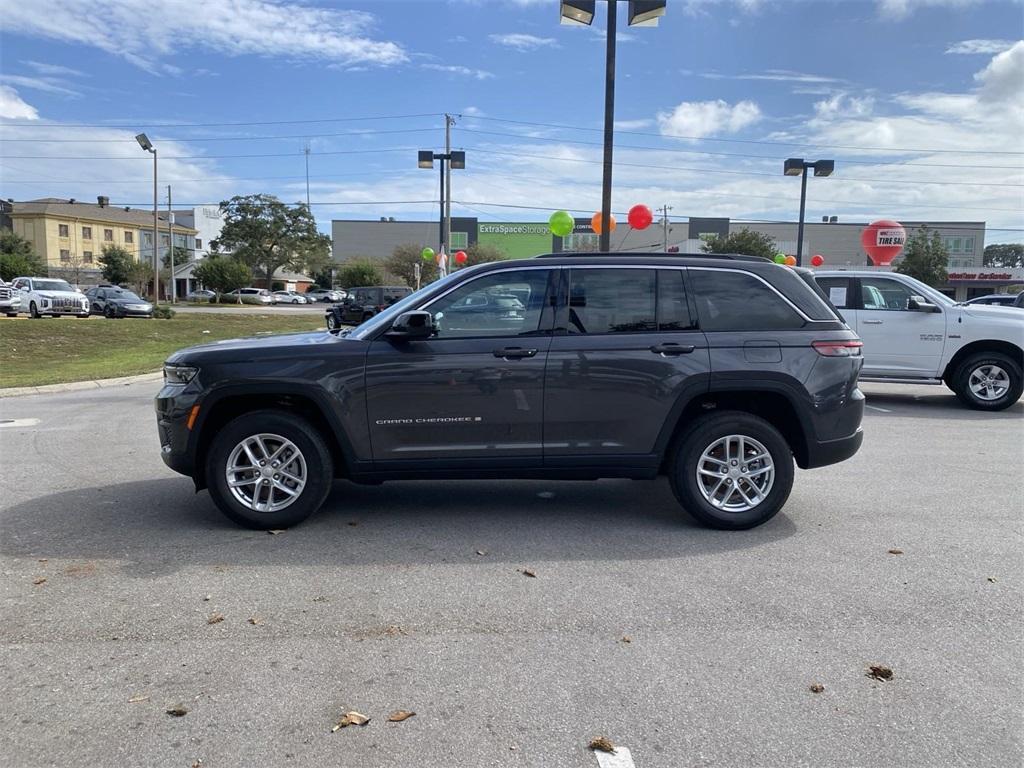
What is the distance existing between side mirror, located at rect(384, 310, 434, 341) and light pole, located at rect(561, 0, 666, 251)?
7.72 metres

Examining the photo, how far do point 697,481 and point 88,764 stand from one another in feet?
12.6

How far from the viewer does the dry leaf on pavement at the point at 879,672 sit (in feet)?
10.9

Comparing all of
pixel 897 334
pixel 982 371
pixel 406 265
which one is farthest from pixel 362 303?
pixel 406 265

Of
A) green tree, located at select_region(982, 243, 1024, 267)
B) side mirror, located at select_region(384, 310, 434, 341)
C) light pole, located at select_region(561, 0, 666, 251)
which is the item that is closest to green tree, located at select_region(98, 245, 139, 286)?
light pole, located at select_region(561, 0, 666, 251)

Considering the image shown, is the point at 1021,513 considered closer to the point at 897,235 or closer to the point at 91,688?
the point at 91,688

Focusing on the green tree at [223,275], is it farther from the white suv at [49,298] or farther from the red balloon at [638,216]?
the red balloon at [638,216]

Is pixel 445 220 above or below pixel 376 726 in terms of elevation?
above

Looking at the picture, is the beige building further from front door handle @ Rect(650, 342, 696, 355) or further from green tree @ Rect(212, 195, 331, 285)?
front door handle @ Rect(650, 342, 696, 355)

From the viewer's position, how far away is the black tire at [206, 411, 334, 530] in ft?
16.6

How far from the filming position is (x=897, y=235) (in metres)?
23.9

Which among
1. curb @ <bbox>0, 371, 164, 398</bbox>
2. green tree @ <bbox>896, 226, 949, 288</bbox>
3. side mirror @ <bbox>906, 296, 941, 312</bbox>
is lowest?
curb @ <bbox>0, 371, 164, 398</bbox>

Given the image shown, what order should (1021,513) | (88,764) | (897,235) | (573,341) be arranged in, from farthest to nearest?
(897,235) → (1021,513) → (573,341) → (88,764)

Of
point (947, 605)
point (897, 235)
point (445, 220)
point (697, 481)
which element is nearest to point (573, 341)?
point (697, 481)

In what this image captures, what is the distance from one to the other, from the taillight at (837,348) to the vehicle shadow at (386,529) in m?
1.28
